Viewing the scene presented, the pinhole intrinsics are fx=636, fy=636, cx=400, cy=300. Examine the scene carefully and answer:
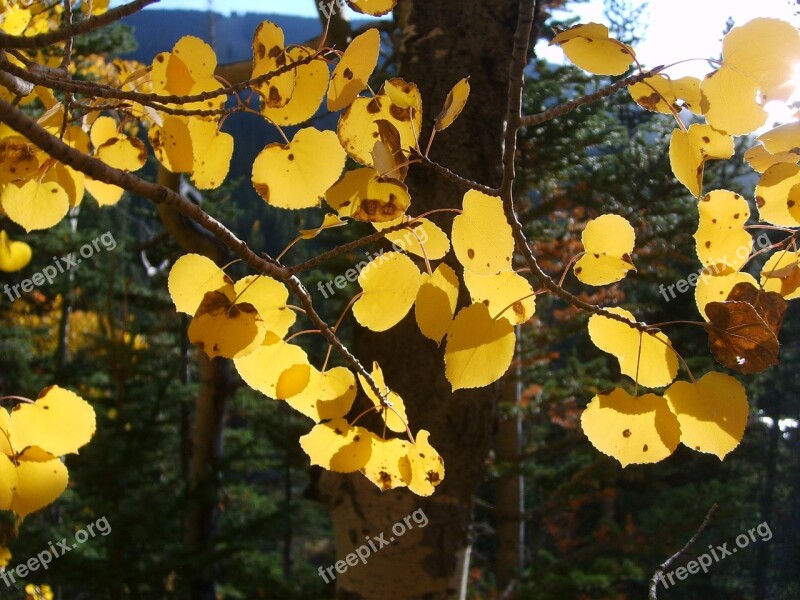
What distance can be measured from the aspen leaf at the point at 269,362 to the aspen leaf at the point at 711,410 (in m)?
0.18

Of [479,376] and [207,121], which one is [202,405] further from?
[479,376]

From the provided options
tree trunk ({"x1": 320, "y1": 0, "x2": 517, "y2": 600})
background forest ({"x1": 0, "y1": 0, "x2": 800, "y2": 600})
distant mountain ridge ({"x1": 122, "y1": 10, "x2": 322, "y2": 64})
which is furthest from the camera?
distant mountain ridge ({"x1": 122, "y1": 10, "x2": 322, "y2": 64})

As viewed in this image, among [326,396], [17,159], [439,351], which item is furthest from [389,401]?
[439,351]

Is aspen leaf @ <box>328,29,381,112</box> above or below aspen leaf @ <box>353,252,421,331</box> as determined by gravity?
above

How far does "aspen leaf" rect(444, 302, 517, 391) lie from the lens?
10.8 inches

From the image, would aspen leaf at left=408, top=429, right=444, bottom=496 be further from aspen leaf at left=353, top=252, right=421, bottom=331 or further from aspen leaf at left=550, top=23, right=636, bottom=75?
aspen leaf at left=550, top=23, right=636, bottom=75

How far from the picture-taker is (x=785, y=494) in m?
5.98

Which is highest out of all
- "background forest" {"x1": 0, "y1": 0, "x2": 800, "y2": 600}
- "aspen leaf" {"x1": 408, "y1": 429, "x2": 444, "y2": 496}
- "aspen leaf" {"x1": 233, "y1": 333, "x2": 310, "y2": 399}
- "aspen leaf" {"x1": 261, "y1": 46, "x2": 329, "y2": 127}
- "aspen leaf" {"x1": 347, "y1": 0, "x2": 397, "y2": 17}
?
"background forest" {"x1": 0, "y1": 0, "x2": 800, "y2": 600}

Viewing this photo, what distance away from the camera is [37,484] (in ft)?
1.07

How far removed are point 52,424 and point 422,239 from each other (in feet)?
0.72

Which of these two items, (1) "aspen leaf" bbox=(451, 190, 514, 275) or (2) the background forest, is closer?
(1) "aspen leaf" bbox=(451, 190, 514, 275)

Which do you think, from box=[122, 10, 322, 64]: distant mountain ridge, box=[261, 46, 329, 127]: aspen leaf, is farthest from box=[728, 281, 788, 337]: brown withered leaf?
box=[122, 10, 322, 64]: distant mountain ridge

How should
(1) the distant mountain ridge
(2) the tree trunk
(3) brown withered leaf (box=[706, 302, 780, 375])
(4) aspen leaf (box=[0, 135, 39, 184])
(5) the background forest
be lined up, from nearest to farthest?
(3) brown withered leaf (box=[706, 302, 780, 375]), (4) aspen leaf (box=[0, 135, 39, 184]), (2) the tree trunk, (5) the background forest, (1) the distant mountain ridge

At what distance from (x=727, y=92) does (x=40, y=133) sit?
0.92 feet
